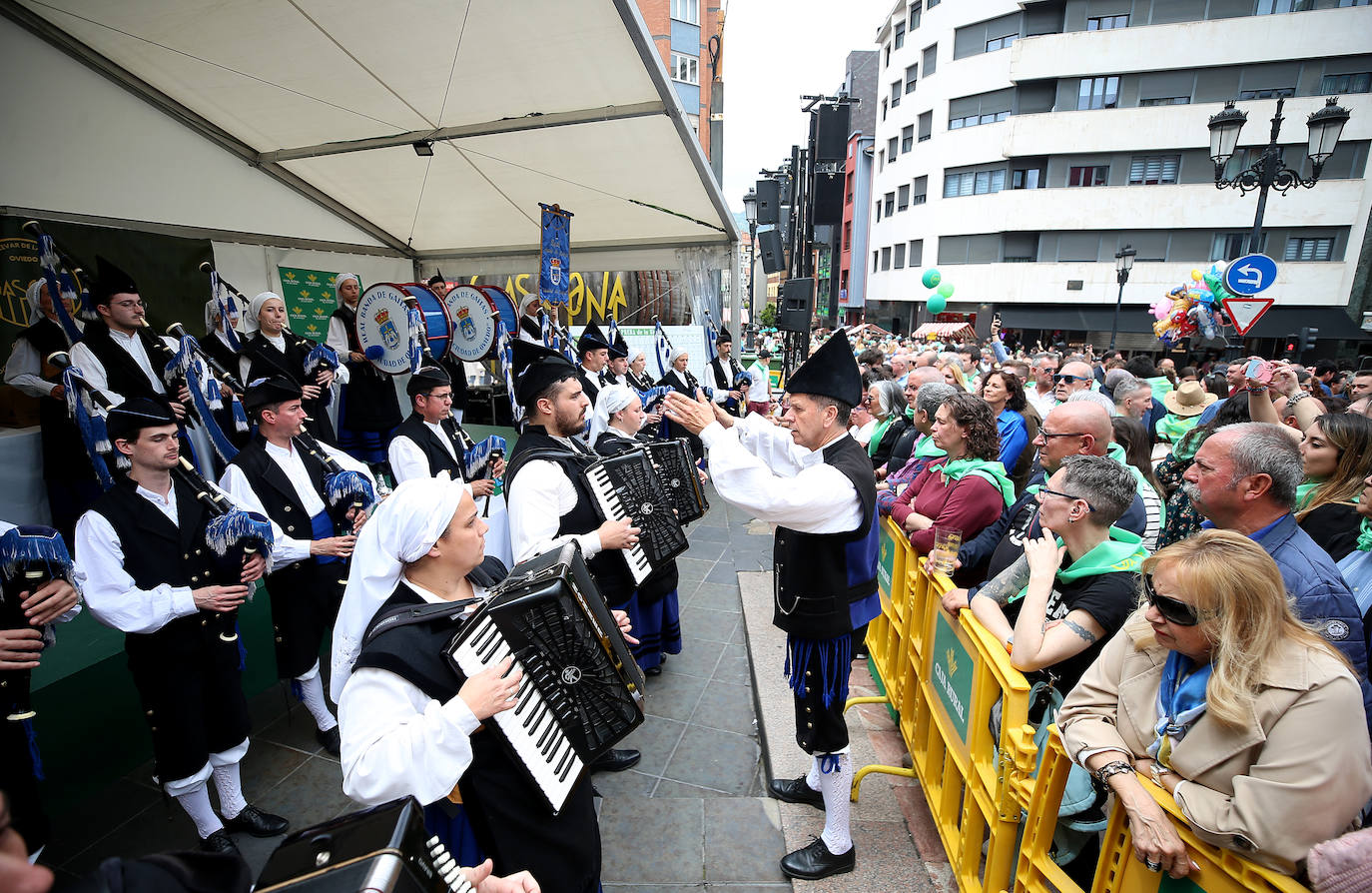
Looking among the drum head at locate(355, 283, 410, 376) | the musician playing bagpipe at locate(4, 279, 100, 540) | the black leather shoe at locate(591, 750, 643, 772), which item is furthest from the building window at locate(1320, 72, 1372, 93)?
the musician playing bagpipe at locate(4, 279, 100, 540)

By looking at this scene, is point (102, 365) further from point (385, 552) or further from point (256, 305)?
point (385, 552)

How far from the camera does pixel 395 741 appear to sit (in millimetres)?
1592

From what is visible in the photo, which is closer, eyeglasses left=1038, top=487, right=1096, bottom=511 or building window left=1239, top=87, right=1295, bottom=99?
eyeglasses left=1038, top=487, right=1096, bottom=511

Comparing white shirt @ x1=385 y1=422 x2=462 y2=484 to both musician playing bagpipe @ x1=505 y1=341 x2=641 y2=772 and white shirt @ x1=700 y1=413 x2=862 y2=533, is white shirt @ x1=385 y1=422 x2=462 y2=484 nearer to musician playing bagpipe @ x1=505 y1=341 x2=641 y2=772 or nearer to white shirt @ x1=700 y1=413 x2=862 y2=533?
musician playing bagpipe @ x1=505 y1=341 x2=641 y2=772

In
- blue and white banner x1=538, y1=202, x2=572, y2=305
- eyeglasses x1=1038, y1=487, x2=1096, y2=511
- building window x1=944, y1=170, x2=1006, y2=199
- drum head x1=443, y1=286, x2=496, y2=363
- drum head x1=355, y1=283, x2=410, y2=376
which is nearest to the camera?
eyeglasses x1=1038, y1=487, x2=1096, y2=511

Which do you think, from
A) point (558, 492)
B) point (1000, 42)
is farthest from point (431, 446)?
point (1000, 42)

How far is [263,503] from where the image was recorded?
3.51 metres

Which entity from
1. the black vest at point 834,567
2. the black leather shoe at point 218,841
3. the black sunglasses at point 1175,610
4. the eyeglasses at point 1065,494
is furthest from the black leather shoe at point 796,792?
the black leather shoe at point 218,841

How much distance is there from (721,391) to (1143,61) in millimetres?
26542

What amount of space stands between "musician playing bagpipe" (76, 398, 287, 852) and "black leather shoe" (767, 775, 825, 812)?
279 cm

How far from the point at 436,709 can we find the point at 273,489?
8.44 feet

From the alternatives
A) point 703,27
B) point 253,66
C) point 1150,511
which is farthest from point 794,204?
point 703,27

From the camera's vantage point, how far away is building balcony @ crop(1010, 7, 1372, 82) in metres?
22.1

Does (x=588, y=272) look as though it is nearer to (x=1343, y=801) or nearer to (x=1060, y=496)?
(x=1060, y=496)
